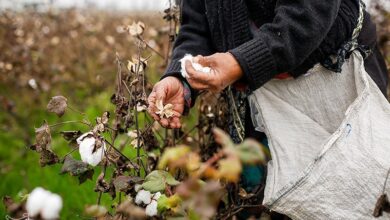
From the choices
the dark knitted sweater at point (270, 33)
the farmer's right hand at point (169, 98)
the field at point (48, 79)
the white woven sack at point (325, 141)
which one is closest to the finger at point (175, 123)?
the farmer's right hand at point (169, 98)

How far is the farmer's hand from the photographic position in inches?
53.4

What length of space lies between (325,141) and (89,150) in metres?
0.60

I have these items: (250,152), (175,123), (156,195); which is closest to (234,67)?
(175,123)

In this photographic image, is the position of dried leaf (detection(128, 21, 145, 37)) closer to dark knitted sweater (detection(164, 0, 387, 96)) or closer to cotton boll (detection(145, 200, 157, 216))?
dark knitted sweater (detection(164, 0, 387, 96))

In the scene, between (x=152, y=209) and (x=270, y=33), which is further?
(x=270, y=33)

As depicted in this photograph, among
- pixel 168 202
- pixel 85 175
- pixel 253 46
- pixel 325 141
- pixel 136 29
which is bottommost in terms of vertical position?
pixel 325 141

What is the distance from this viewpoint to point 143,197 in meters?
1.35

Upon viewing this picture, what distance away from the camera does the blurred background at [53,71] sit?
9.52 feet

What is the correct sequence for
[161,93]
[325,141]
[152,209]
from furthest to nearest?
1. [161,93]
2. [325,141]
3. [152,209]

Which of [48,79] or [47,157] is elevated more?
[48,79]

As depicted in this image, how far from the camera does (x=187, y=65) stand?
4.48 ft

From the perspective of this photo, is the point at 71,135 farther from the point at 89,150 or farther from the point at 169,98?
the point at 169,98

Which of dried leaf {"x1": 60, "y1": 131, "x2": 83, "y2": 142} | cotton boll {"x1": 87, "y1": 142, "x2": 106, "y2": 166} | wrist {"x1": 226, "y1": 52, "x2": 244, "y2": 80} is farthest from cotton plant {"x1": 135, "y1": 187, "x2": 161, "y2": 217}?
wrist {"x1": 226, "y1": 52, "x2": 244, "y2": 80}

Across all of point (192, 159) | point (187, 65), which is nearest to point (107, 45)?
point (187, 65)
